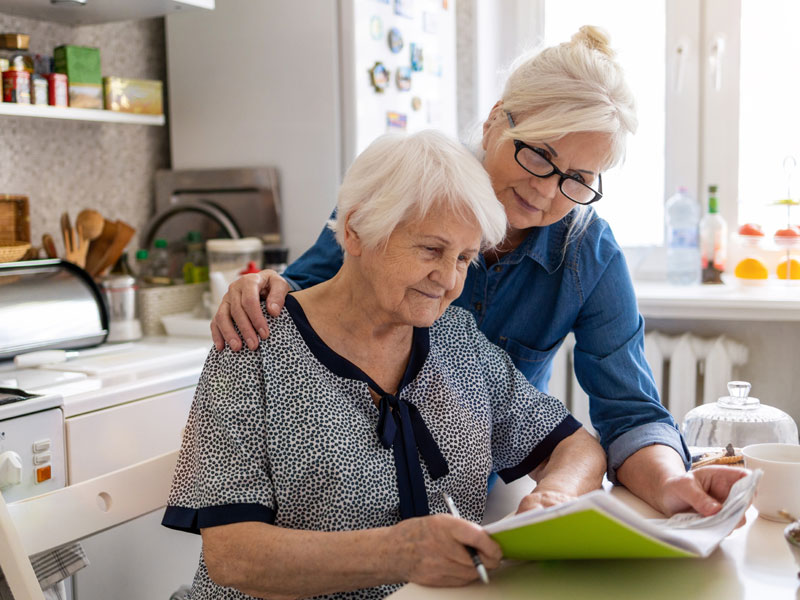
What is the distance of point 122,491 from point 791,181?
228cm

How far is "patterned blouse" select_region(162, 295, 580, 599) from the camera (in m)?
1.06

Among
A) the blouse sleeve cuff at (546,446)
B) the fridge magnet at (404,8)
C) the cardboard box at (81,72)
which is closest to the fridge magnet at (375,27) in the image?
the fridge magnet at (404,8)

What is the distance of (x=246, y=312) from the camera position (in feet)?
3.86

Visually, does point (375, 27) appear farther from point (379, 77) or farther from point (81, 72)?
point (81, 72)

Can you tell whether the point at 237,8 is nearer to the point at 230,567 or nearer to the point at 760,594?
the point at 230,567

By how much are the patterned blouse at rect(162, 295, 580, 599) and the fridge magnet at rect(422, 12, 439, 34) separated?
5.62 feet

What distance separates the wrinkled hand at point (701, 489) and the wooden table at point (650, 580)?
0.07m

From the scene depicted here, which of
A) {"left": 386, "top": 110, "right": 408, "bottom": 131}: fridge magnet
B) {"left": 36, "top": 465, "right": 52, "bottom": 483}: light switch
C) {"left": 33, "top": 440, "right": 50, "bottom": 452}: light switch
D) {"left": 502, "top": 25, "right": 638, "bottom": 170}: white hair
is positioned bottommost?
{"left": 36, "top": 465, "right": 52, "bottom": 483}: light switch

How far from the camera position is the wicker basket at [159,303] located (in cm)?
247

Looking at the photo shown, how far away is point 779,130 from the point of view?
2.72 meters

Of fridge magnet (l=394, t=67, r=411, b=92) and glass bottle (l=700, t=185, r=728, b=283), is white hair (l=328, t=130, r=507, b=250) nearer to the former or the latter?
fridge magnet (l=394, t=67, r=411, b=92)

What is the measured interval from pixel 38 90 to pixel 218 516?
5.15ft

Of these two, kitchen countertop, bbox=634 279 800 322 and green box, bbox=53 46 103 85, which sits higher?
green box, bbox=53 46 103 85

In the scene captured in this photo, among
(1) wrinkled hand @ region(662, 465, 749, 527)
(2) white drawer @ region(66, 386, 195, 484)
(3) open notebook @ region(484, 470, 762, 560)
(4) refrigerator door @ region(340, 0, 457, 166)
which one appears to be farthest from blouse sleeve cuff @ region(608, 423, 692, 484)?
(4) refrigerator door @ region(340, 0, 457, 166)
